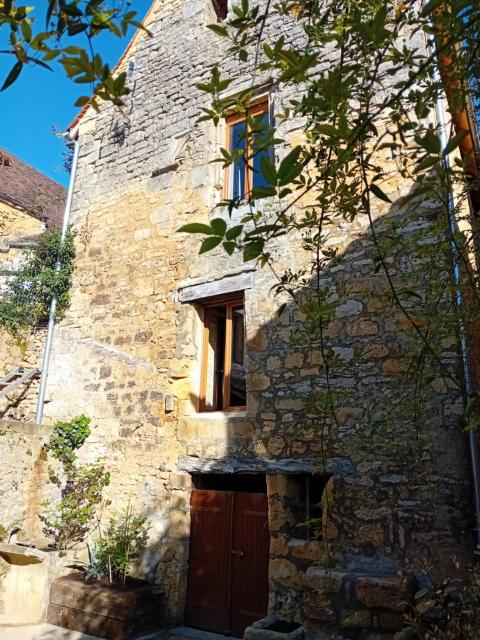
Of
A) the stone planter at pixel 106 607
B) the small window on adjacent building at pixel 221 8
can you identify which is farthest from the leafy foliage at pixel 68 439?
the small window on adjacent building at pixel 221 8

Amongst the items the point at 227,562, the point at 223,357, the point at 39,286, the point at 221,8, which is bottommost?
the point at 227,562

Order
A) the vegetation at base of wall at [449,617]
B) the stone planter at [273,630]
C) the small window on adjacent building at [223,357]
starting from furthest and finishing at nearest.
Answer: the small window on adjacent building at [223,357], the stone planter at [273,630], the vegetation at base of wall at [449,617]

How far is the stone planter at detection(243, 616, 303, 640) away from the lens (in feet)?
11.1

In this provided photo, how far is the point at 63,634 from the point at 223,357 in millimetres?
2901

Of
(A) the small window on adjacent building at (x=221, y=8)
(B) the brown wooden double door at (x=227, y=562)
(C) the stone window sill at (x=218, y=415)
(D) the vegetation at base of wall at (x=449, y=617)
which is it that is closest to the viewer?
(D) the vegetation at base of wall at (x=449, y=617)

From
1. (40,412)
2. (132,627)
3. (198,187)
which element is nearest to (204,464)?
(132,627)

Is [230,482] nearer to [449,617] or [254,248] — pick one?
[449,617]

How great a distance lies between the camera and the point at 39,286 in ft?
21.2

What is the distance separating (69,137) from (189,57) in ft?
7.35

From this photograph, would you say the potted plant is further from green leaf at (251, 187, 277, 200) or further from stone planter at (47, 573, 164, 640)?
green leaf at (251, 187, 277, 200)

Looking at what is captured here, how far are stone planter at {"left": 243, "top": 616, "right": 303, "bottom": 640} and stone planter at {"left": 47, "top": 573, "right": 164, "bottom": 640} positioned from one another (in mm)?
1230

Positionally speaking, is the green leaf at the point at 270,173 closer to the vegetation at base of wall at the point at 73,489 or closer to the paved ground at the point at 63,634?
the paved ground at the point at 63,634

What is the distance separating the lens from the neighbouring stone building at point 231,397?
3.65 m

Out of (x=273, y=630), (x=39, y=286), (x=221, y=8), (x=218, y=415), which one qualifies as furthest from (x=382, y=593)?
(x=221, y=8)
